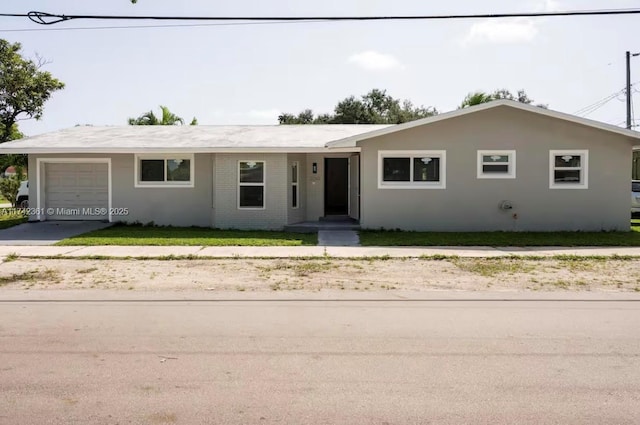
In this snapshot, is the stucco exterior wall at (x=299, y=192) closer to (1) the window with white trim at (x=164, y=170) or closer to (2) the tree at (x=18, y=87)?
(1) the window with white trim at (x=164, y=170)

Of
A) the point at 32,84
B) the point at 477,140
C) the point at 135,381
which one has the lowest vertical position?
the point at 135,381

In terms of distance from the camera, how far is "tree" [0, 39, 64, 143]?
28656mm

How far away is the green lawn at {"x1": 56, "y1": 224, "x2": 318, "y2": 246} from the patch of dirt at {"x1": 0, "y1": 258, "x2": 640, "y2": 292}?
8.39 feet

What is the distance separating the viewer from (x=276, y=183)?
58.4 feet

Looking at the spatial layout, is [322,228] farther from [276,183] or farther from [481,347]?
[481,347]

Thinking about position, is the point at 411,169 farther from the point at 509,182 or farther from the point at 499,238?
the point at 499,238

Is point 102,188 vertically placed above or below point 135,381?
above

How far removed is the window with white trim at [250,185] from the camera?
17938 millimetres

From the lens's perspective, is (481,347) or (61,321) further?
(61,321)

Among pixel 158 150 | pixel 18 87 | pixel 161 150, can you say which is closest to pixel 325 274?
pixel 161 150

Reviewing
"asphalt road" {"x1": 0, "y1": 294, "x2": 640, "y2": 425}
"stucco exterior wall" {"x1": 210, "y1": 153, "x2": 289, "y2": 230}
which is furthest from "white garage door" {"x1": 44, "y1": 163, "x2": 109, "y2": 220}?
"asphalt road" {"x1": 0, "y1": 294, "x2": 640, "y2": 425}

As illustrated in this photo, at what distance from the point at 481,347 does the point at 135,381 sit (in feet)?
10.7

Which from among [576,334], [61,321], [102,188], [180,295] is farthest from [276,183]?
[576,334]

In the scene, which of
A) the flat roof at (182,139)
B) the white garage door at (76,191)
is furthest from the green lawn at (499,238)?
the white garage door at (76,191)
